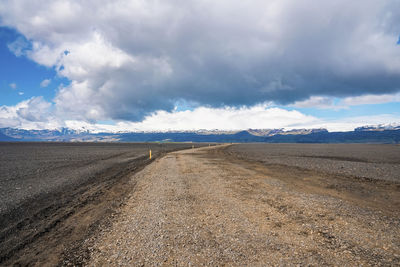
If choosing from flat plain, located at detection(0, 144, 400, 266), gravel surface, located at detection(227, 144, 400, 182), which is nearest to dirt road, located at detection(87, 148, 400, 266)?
flat plain, located at detection(0, 144, 400, 266)

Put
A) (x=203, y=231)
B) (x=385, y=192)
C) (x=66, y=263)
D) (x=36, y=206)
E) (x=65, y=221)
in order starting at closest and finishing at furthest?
(x=66, y=263) → (x=203, y=231) → (x=65, y=221) → (x=36, y=206) → (x=385, y=192)

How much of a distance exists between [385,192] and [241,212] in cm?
1066

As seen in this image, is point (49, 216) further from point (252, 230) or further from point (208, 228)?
point (252, 230)

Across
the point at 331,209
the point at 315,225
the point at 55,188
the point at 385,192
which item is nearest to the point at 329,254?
the point at 315,225

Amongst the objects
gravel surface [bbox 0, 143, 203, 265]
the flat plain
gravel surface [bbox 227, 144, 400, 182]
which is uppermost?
the flat plain

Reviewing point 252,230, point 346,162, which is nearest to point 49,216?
point 252,230

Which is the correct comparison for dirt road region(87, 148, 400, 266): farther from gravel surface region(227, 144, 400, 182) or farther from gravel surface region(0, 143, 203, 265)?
gravel surface region(227, 144, 400, 182)

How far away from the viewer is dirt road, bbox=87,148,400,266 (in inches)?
207

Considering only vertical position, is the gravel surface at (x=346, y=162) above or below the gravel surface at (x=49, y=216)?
below

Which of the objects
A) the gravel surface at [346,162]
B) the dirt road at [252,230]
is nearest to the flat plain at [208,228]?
the dirt road at [252,230]

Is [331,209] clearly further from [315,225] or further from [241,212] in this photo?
[241,212]

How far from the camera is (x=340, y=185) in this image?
14.0 metres

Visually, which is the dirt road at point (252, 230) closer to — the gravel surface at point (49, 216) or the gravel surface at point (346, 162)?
the gravel surface at point (49, 216)

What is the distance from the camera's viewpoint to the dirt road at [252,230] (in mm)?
5246
